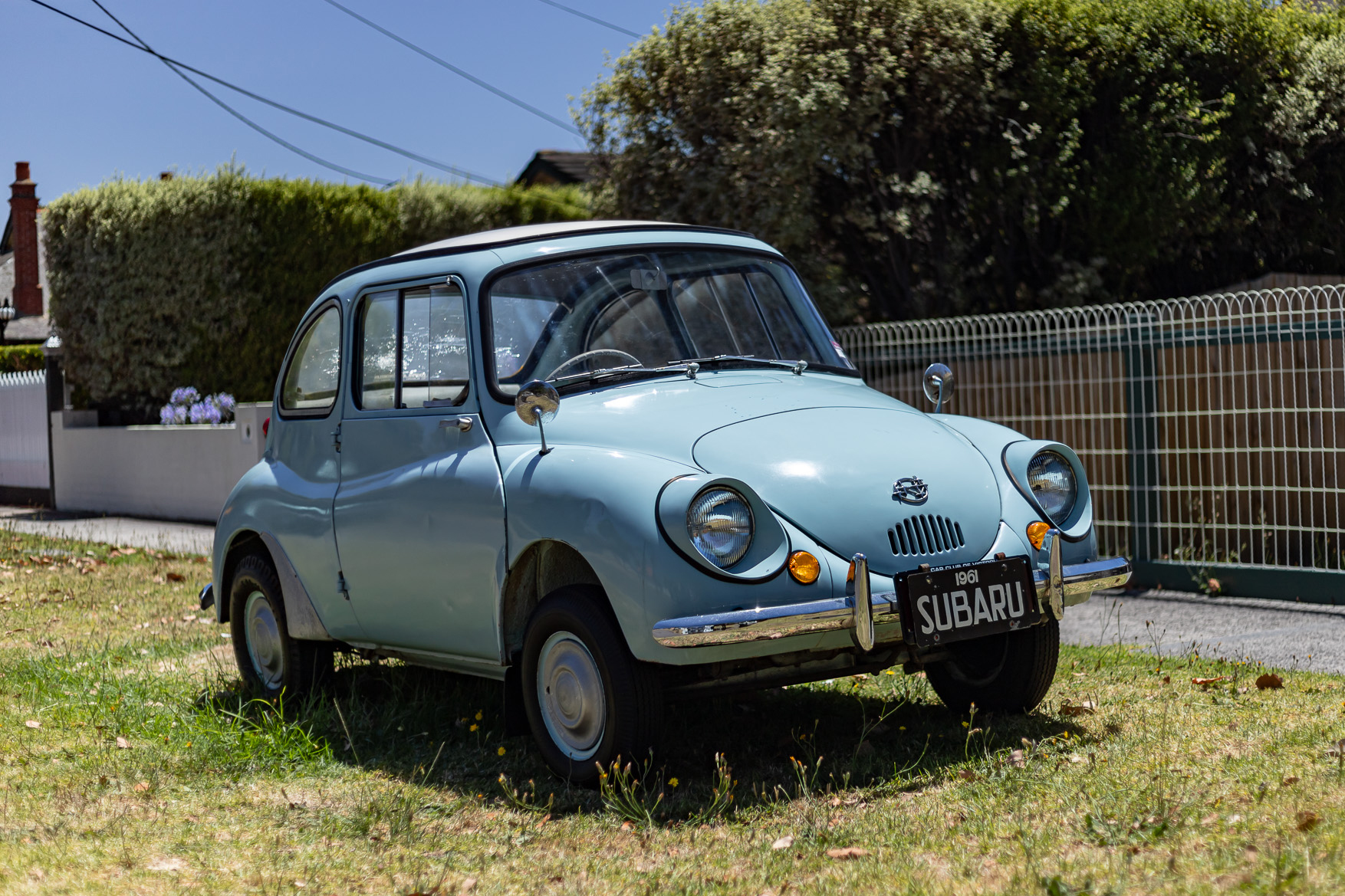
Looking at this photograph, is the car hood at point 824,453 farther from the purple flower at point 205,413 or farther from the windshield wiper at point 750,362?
the purple flower at point 205,413

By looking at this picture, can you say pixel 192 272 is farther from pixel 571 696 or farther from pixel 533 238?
pixel 571 696

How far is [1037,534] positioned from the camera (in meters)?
4.68

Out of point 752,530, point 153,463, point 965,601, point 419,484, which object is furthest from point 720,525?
point 153,463

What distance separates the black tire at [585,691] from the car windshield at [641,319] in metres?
1.00

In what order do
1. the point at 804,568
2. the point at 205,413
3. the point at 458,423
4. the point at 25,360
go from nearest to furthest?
the point at 804,568 < the point at 458,423 < the point at 205,413 < the point at 25,360

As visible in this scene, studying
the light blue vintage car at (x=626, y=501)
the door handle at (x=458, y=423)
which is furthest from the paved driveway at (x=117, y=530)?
the door handle at (x=458, y=423)

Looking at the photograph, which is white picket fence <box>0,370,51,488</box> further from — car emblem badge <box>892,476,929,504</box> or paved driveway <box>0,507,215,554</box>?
car emblem badge <box>892,476,929,504</box>

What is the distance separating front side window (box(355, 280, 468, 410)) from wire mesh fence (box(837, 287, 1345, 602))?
5.04m

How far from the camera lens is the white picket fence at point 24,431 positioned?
18.0m

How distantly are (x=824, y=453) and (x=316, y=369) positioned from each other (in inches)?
104

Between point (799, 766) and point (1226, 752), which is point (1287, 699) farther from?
point (799, 766)

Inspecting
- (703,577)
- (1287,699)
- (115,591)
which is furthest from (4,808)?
(115,591)

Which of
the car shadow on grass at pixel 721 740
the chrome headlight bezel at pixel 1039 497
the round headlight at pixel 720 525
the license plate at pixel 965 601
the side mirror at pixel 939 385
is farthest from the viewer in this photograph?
the side mirror at pixel 939 385

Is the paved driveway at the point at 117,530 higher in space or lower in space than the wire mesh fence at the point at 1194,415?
lower
